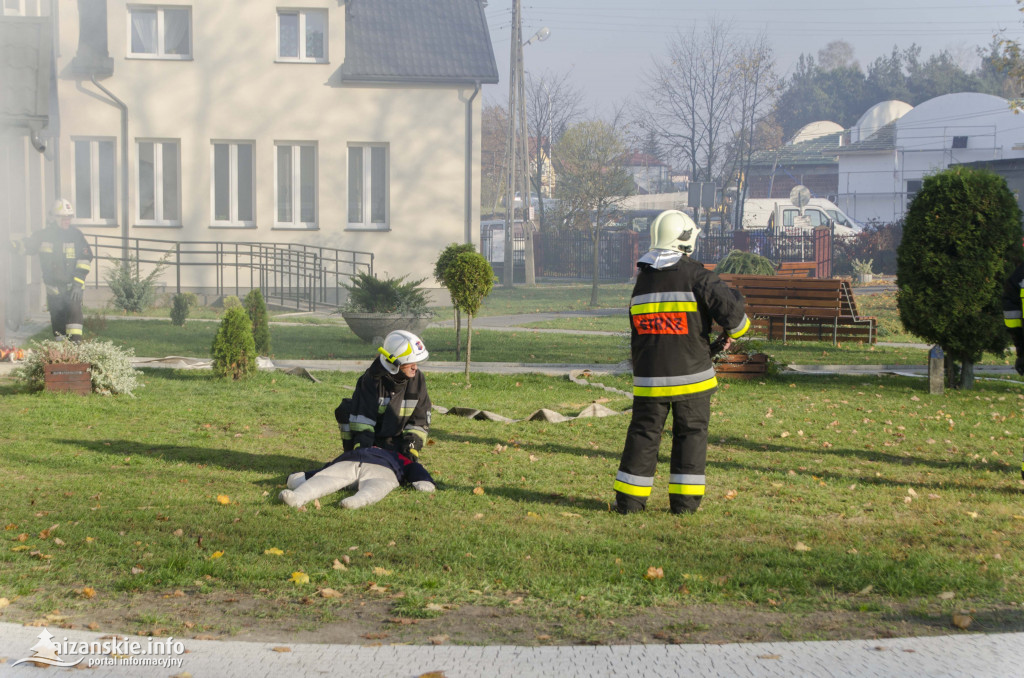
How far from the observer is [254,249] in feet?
79.5

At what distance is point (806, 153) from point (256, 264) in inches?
1955

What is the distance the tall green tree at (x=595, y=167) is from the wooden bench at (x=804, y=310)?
14.8 m

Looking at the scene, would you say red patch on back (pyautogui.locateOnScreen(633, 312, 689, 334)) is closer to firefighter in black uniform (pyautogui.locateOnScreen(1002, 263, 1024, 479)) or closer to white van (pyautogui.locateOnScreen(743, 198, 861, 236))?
firefighter in black uniform (pyautogui.locateOnScreen(1002, 263, 1024, 479))

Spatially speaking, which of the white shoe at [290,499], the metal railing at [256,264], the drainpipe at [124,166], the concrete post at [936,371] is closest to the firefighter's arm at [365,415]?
the white shoe at [290,499]

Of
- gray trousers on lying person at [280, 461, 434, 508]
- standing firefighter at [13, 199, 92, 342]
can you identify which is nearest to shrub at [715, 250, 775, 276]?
standing firefighter at [13, 199, 92, 342]

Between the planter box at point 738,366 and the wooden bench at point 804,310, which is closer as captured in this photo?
the planter box at point 738,366

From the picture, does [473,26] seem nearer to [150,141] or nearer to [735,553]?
[150,141]

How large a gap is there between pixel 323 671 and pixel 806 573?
8.52 ft

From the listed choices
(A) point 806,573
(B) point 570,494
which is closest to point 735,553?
(A) point 806,573

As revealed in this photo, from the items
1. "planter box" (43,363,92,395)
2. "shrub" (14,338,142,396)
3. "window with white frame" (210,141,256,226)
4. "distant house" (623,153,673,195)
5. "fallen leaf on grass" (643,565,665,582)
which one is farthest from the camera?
"distant house" (623,153,673,195)

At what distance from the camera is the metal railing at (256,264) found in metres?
23.2

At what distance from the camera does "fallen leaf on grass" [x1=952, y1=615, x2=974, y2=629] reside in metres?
4.43

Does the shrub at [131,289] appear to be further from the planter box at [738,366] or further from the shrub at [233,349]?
the planter box at [738,366]

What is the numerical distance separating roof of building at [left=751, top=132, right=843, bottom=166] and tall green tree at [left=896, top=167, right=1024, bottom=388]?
162 feet
